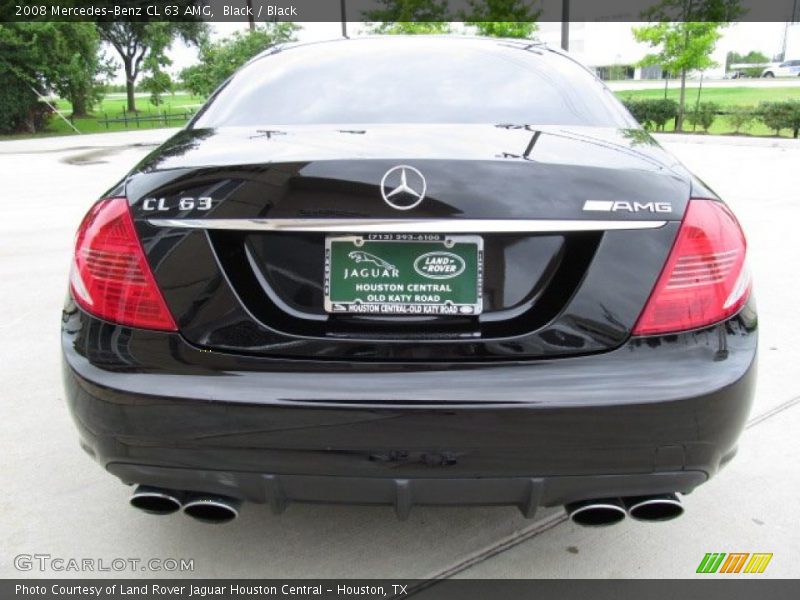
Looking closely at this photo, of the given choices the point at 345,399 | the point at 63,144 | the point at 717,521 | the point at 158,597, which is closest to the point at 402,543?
the point at 158,597

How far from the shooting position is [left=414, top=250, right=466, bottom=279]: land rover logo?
5.32ft

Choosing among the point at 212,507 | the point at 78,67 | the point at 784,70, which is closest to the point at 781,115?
the point at 212,507

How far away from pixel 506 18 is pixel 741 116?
8.93 meters

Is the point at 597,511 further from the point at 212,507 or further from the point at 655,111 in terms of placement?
the point at 655,111

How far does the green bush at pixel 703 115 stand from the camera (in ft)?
66.4

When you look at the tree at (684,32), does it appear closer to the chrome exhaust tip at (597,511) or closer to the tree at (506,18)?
the tree at (506,18)

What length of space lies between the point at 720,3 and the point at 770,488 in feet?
73.8

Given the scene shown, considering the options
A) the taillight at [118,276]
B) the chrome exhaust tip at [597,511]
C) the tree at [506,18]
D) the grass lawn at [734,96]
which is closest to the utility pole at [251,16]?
the tree at [506,18]

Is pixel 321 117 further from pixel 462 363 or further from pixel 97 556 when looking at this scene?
pixel 97 556

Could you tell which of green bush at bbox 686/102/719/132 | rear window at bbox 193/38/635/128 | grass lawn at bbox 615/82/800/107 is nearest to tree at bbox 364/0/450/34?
grass lawn at bbox 615/82/800/107

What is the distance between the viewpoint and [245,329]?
5.46 ft

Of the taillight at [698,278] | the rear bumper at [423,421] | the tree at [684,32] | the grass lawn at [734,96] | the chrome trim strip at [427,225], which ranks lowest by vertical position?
the rear bumper at [423,421]

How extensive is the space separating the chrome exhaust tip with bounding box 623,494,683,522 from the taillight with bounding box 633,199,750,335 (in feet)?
1.42

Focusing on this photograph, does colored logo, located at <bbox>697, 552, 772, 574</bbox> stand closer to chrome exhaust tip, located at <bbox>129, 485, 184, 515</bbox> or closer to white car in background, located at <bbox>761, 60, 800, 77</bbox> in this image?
chrome exhaust tip, located at <bbox>129, 485, 184, 515</bbox>
